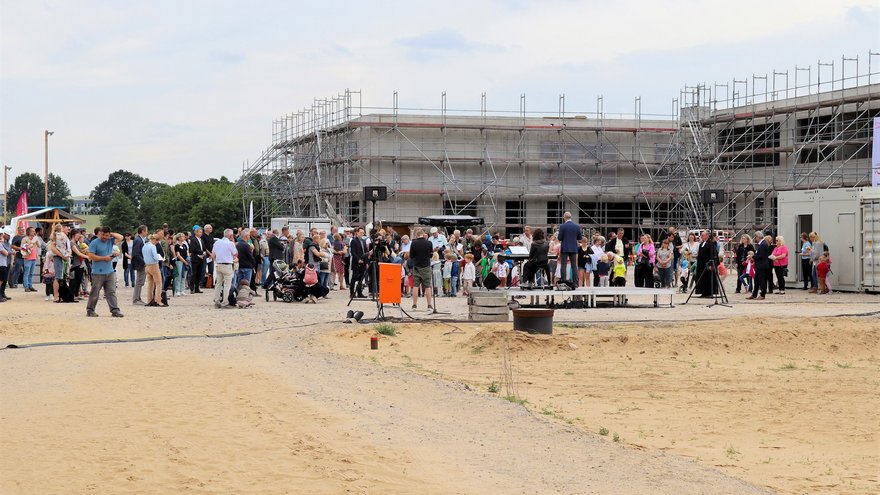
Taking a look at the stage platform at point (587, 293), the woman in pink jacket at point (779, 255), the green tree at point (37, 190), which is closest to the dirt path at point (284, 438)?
the stage platform at point (587, 293)

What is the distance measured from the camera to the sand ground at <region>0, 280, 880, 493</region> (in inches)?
374

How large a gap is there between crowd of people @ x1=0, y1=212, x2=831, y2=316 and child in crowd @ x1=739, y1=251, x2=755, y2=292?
32 mm

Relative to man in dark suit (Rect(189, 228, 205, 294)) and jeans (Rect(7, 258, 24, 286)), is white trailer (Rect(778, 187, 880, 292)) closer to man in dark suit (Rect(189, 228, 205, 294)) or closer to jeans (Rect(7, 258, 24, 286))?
man in dark suit (Rect(189, 228, 205, 294))

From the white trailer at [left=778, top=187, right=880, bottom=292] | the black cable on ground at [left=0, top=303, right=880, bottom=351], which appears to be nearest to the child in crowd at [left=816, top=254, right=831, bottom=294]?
the white trailer at [left=778, top=187, right=880, bottom=292]

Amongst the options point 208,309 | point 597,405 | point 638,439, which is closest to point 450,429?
point 638,439

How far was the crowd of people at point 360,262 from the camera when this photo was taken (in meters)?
23.9

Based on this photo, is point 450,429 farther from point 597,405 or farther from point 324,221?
point 324,221

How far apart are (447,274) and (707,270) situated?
6.69 meters

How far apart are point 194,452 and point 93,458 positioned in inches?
34.2

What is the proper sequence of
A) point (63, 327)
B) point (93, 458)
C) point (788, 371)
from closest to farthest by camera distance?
point (93, 458), point (788, 371), point (63, 327)

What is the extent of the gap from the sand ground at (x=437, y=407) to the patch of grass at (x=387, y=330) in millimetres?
283

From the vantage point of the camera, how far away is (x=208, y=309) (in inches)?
935

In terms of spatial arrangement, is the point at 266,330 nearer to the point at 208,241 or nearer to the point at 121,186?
the point at 208,241

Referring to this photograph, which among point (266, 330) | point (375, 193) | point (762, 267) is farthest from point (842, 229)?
point (266, 330)
